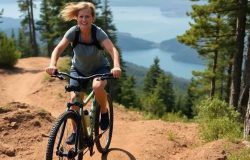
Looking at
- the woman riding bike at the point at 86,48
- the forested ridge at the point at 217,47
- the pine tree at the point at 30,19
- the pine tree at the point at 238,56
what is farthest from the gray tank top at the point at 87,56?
the pine tree at the point at 30,19

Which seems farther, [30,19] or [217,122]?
[30,19]

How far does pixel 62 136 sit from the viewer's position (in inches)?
222

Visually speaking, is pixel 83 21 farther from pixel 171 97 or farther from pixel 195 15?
pixel 171 97

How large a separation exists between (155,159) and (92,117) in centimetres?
180

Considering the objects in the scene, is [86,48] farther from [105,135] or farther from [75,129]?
[105,135]

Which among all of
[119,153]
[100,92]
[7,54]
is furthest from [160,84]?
[100,92]

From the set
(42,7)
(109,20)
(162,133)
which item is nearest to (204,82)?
(109,20)

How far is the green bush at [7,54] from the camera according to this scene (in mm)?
26453

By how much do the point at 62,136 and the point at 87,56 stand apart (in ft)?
4.65

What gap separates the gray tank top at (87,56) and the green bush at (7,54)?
20.7 m

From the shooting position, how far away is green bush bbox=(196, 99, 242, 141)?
8.95 metres

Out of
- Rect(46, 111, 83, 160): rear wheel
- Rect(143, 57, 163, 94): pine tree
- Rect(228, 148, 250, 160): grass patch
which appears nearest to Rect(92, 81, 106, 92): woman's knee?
Rect(46, 111, 83, 160): rear wheel

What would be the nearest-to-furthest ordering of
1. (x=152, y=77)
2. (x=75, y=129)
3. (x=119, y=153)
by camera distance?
(x=75, y=129) → (x=119, y=153) → (x=152, y=77)

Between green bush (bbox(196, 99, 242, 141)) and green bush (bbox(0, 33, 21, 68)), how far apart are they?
60.7 feet
